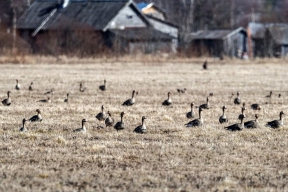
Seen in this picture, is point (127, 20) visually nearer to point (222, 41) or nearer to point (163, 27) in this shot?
point (163, 27)

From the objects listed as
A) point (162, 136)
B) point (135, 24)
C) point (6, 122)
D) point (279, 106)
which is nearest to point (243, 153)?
point (162, 136)

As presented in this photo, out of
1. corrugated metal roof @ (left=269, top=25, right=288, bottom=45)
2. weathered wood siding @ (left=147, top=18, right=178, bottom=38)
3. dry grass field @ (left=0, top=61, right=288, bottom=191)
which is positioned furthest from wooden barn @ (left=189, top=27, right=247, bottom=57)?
dry grass field @ (left=0, top=61, right=288, bottom=191)

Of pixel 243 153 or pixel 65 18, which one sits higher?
pixel 65 18

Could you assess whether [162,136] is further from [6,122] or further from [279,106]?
[279,106]

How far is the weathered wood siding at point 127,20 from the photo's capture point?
65.4 meters

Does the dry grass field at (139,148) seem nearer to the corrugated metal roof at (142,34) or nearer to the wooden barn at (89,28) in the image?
the wooden barn at (89,28)

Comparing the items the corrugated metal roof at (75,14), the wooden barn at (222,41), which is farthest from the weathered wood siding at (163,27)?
the corrugated metal roof at (75,14)

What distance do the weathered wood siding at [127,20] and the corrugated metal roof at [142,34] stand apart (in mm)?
2435

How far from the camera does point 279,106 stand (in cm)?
2272

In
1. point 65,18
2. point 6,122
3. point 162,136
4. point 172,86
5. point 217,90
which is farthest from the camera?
point 65,18

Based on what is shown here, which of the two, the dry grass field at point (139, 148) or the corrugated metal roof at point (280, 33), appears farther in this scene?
the corrugated metal roof at point (280, 33)

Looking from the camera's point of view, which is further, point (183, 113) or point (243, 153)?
point (183, 113)

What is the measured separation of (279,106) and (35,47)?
136 feet

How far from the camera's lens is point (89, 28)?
61406 millimetres
